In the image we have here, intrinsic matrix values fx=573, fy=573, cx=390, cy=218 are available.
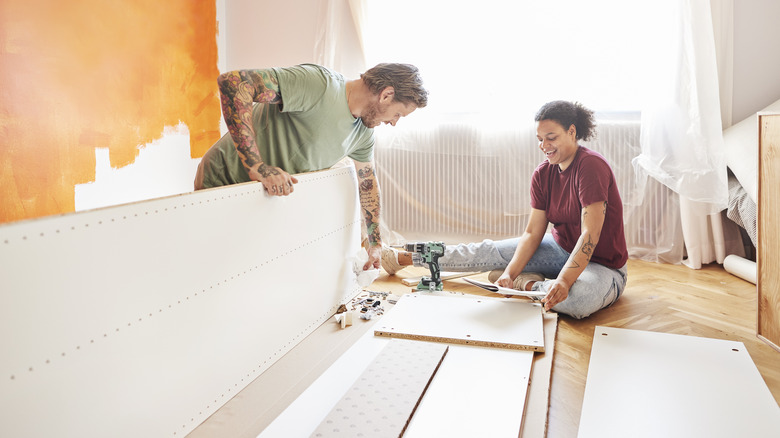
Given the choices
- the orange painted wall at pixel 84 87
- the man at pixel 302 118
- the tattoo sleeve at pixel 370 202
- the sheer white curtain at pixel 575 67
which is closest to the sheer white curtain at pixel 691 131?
the sheer white curtain at pixel 575 67

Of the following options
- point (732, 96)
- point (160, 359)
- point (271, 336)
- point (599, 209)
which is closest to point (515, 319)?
point (599, 209)

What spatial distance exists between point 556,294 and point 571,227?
45 cm

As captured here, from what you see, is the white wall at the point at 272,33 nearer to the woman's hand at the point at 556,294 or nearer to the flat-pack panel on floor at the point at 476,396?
the woman's hand at the point at 556,294

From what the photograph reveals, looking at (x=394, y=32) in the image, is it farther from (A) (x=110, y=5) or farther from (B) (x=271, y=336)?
(B) (x=271, y=336)

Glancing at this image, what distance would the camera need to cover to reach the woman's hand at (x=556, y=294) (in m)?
2.29

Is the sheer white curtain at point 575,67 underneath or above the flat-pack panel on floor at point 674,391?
above

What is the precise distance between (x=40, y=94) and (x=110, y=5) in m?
0.75

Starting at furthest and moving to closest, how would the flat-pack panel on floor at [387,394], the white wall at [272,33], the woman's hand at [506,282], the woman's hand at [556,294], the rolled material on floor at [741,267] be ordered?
the white wall at [272,33]
the rolled material on floor at [741,267]
the woman's hand at [506,282]
the woman's hand at [556,294]
the flat-pack panel on floor at [387,394]

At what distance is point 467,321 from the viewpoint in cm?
230

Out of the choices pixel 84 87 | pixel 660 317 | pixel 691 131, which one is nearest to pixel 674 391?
pixel 660 317

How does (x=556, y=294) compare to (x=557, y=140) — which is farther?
(x=557, y=140)

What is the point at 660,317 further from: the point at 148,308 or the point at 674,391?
the point at 148,308

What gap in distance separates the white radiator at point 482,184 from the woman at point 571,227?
38.5 inches

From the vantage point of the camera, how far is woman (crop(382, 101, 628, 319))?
2.32 m
